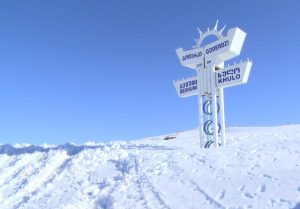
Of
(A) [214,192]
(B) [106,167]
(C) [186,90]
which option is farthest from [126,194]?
(C) [186,90]

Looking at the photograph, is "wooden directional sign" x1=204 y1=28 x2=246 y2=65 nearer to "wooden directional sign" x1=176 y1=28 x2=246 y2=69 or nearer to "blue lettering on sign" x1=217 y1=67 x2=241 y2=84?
"wooden directional sign" x1=176 y1=28 x2=246 y2=69

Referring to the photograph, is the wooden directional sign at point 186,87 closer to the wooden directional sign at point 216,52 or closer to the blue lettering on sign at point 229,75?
the wooden directional sign at point 216,52

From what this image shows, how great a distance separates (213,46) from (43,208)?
34.2 ft

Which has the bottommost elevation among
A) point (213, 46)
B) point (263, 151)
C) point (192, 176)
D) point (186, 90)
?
point (192, 176)

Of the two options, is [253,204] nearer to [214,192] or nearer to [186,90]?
[214,192]

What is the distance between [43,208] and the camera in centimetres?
1187

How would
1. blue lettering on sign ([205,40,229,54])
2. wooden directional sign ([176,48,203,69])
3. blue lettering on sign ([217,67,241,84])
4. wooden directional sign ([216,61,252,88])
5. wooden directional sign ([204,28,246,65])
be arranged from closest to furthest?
wooden directional sign ([216,61,252,88]) → blue lettering on sign ([217,67,241,84]) → wooden directional sign ([204,28,246,65]) → blue lettering on sign ([205,40,229,54]) → wooden directional sign ([176,48,203,69])

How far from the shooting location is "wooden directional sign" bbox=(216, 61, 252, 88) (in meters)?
16.9

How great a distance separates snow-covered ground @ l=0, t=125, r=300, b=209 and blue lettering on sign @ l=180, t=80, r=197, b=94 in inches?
125

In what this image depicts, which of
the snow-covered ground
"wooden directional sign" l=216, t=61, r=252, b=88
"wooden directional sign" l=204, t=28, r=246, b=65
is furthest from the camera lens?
"wooden directional sign" l=204, t=28, r=246, b=65

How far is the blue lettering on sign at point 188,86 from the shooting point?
63.0ft

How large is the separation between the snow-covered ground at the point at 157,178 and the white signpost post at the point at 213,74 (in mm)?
2315

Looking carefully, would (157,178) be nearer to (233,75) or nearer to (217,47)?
(233,75)

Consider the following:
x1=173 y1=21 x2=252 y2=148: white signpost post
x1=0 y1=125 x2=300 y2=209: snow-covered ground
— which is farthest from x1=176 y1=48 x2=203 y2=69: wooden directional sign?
x1=0 y1=125 x2=300 y2=209: snow-covered ground
